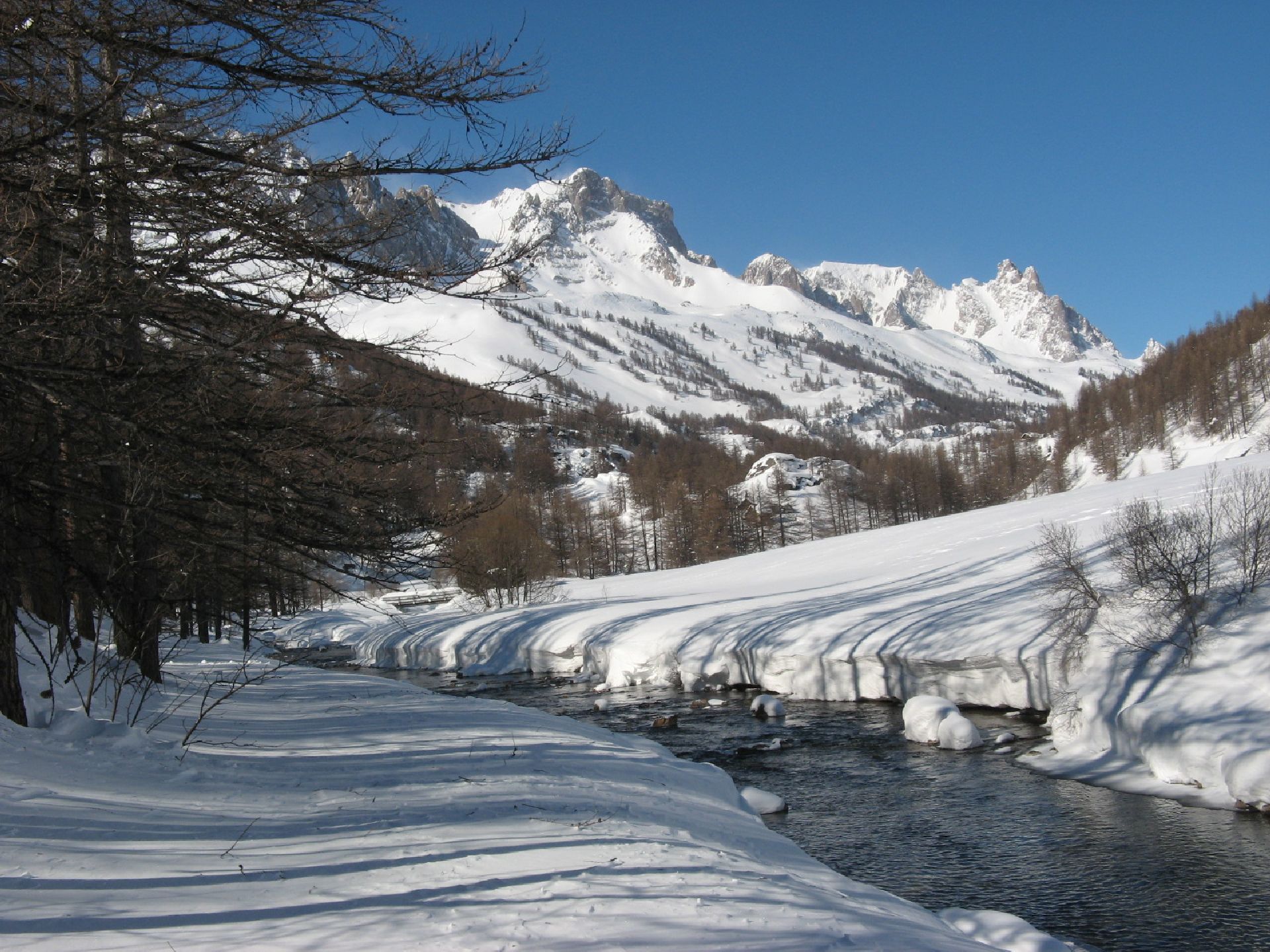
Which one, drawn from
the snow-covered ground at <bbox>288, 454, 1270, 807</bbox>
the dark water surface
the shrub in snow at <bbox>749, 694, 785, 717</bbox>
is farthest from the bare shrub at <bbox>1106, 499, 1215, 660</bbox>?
the shrub in snow at <bbox>749, 694, 785, 717</bbox>

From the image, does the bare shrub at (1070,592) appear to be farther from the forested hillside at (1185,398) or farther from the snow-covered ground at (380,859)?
the forested hillside at (1185,398)

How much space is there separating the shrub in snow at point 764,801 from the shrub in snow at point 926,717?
5.08 meters

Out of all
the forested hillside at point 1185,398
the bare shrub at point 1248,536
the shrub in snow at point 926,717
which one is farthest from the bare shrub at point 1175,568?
the forested hillside at point 1185,398

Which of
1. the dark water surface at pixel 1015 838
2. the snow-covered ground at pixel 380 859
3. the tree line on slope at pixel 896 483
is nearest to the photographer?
the snow-covered ground at pixel 380 859

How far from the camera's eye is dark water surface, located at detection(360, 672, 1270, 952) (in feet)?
27.0

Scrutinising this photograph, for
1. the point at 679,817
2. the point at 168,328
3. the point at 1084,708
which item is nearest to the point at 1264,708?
the point at 1084,708

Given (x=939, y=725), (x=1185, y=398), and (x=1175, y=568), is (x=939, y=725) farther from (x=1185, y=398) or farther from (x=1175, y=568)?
(x=1185, y=398)

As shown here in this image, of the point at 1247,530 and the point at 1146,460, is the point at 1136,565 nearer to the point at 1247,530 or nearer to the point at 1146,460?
the point at 1247,530

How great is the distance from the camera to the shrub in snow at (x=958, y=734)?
15359mm

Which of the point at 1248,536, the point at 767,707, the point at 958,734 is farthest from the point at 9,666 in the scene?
the point at 1248,536

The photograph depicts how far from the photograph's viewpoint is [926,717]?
53.6 ft

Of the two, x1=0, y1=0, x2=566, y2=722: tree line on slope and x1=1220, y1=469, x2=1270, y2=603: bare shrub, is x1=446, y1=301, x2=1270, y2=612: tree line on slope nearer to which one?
x1=1220, y1=469, x2=1270, y2=603: bare shrub

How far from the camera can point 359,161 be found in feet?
19.8

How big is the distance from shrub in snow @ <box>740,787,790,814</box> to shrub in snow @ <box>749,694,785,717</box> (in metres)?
7.91
